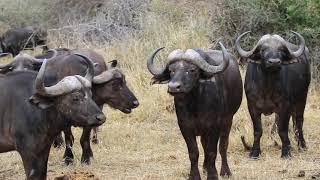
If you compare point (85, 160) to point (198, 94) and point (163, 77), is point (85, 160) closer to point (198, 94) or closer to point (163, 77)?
point (163, 77)

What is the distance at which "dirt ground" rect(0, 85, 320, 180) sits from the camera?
336 inches

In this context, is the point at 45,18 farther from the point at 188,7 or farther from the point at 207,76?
the point at 207,76

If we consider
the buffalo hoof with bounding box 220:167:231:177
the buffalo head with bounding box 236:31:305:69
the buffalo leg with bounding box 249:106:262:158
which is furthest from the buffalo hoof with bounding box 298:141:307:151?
the buffalo hoof with bounding box 220:167:231:177

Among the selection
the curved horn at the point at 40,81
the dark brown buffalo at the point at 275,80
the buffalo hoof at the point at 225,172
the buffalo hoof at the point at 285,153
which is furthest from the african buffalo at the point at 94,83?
the buffalo hoof at the point at 285,153

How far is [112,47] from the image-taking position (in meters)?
17.2

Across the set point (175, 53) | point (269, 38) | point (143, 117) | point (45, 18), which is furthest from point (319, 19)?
point (45, 18)

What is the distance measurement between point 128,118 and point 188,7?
9.06m

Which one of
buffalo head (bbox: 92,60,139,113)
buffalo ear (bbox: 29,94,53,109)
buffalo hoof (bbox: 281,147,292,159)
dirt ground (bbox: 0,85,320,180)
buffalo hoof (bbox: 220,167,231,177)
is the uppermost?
buffalo ear (bbox: 29,94,53,109)

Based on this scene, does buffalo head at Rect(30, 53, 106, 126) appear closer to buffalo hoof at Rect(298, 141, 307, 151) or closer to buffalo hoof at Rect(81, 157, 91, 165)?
buffalo hoof at Rect(81, 157, 91, 165)

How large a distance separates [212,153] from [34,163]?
80.3 inches

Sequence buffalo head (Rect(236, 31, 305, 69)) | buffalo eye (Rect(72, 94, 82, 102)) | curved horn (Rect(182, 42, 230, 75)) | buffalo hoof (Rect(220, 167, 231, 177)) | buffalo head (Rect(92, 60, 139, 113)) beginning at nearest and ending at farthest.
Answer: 1. buffalo eye (Rect(72, 94, 82, 102))
2. curved horn (Rect(182, 42, 230, 75))
3. buffalo hoof (Rect(220, 167, 231, 177))
4. buffalo head (Rect(92, 60, 139, 113))
5. buffalo head (Rect(236, 31, 305, 69))

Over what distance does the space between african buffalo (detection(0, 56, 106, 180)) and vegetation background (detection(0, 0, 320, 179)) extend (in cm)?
205

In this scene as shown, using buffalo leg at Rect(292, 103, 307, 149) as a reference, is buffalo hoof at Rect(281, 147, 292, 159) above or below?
below

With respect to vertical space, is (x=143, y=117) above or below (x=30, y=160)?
below
